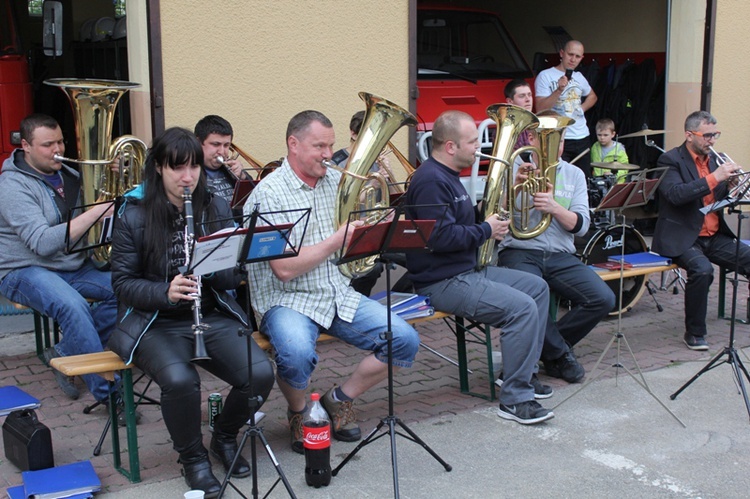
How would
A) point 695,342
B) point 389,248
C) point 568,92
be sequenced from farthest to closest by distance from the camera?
point 568,92, point 695,342, point 389,248

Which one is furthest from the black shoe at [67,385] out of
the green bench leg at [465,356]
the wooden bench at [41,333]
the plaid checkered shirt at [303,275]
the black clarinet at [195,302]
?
the green bench leg at [465,356]

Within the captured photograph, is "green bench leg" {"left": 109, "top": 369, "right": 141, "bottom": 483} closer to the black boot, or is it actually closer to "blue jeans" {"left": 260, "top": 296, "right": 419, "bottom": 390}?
the black boot

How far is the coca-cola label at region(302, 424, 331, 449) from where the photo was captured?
3817 millimetres

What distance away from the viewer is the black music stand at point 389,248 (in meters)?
3.85

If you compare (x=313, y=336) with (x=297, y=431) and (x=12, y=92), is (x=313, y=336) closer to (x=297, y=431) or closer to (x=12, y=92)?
(x=297, y=431)

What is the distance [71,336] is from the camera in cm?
473

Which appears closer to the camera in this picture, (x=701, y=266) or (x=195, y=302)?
(x=195, y=302)

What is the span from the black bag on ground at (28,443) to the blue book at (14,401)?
29 centimetres

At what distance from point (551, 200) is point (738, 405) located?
157 centimetres

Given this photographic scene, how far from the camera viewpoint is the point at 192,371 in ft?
12.4

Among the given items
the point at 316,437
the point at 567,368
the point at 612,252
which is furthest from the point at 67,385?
the point at 612,252

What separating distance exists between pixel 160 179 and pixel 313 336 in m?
1.03

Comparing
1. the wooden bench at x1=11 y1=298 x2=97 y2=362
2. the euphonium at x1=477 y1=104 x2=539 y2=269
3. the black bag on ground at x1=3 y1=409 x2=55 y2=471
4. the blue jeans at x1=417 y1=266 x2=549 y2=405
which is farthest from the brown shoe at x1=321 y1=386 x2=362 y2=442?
A: the wooden bench at x1=11 y1=298 x2=97 y2=362

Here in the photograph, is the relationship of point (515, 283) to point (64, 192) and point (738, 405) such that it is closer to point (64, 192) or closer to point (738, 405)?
point (738, 405)
